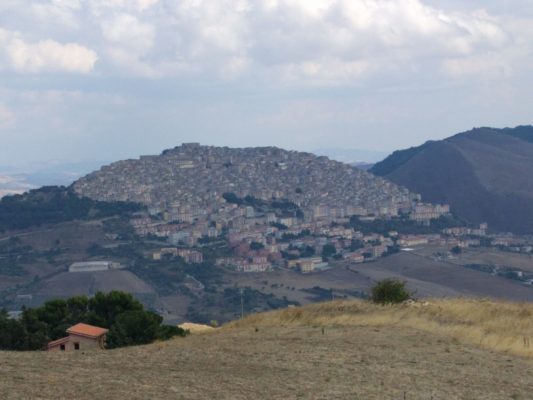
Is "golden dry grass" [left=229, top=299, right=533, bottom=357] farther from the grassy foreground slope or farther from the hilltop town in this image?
the hilltop town

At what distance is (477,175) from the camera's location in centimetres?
13738

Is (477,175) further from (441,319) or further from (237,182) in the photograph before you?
(441,319)

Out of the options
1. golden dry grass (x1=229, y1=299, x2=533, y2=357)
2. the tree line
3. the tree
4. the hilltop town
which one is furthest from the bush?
the hilltop town

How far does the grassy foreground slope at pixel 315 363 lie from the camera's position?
10711 millimetres

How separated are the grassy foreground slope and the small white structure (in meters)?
64.1

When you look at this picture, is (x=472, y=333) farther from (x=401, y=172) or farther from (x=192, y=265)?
(x=401, y=172)

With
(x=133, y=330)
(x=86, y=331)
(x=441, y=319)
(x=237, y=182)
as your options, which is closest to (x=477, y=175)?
(x=237, y=182)

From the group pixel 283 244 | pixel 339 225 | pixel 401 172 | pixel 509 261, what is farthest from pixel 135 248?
pixel 401 172

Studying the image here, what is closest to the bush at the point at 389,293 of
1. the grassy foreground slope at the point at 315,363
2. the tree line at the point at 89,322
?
the grassy foreground slope at the point at 315,363

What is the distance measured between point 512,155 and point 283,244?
66288mm

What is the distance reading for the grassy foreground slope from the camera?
10.7 metres

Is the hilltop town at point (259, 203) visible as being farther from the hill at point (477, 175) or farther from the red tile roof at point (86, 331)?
the red tile roof at point (86, 331)

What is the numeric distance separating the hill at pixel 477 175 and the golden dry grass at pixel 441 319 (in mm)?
97714

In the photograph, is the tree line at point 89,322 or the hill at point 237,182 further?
the hill at point 237,182
